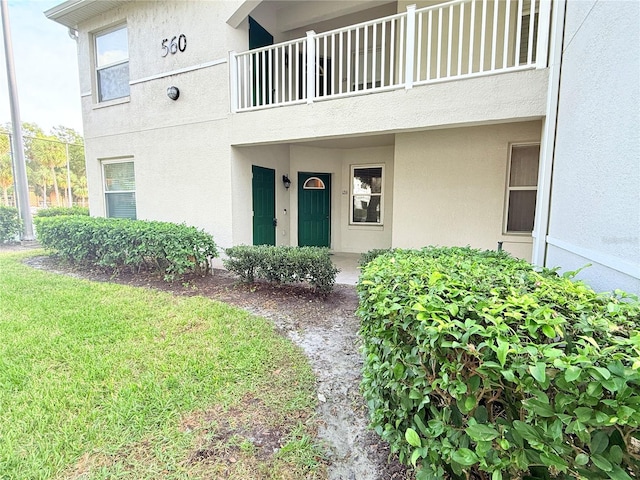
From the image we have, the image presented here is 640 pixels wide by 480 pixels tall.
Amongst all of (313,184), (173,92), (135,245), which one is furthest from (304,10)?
(135,245)

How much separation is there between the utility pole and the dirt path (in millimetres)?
4137

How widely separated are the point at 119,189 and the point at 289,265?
20.1 ft

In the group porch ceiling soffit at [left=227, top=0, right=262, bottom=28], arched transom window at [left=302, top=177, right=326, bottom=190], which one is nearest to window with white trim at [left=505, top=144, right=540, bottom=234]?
arched transom window at [left=302, top=177, right=326, bottom=190]

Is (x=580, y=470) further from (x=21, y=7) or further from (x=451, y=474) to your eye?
(x=21, y=7)

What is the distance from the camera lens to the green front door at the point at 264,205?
7349 millimetres

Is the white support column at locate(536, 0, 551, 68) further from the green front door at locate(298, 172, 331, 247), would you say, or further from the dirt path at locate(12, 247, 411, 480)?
the green front door at locate(298, 172, 331, 247)

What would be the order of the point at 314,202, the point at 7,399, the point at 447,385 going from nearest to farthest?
the point at 447,385
the point at 7,399
the point at 314,202

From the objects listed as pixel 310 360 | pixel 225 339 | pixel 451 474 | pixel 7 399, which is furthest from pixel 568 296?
pixel 7 399

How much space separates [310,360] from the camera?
326 cm

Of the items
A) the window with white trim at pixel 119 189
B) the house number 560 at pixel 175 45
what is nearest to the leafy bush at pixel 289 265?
the window with white trim at pixel 119 189

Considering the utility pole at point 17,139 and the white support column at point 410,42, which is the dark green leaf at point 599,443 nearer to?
the white support column at point 410,42

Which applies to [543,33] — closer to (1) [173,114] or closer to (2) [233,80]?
(2) [233,80]

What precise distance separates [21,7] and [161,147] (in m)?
7.22

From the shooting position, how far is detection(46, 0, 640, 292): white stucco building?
2.60m
